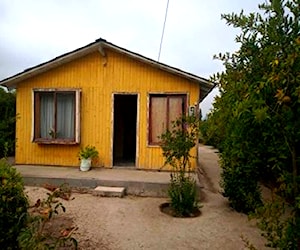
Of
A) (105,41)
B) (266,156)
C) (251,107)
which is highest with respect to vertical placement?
(105,41)

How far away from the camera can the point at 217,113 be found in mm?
2797

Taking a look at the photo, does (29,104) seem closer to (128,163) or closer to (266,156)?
(128,163)

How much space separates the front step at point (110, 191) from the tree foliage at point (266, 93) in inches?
217

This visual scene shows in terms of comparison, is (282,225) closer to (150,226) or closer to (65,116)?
(150,226)

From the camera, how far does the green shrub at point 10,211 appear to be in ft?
12.5

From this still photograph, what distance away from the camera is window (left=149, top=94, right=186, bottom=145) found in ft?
32.5

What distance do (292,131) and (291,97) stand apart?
0.23 meters

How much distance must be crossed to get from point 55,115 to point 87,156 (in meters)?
1.75

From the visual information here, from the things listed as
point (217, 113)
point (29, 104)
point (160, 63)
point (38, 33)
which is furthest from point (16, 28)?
point (217, 113)

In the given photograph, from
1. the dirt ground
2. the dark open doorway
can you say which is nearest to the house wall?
the dirt ground

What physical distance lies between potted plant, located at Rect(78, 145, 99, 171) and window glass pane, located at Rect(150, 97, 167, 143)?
1841 mm

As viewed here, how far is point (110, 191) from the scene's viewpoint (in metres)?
8.00

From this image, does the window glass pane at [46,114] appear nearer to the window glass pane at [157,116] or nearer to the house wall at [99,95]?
the house wall at [99,95]

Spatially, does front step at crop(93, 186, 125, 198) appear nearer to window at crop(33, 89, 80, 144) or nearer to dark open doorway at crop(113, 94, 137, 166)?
window at crop(33, 89, 80, 144)
